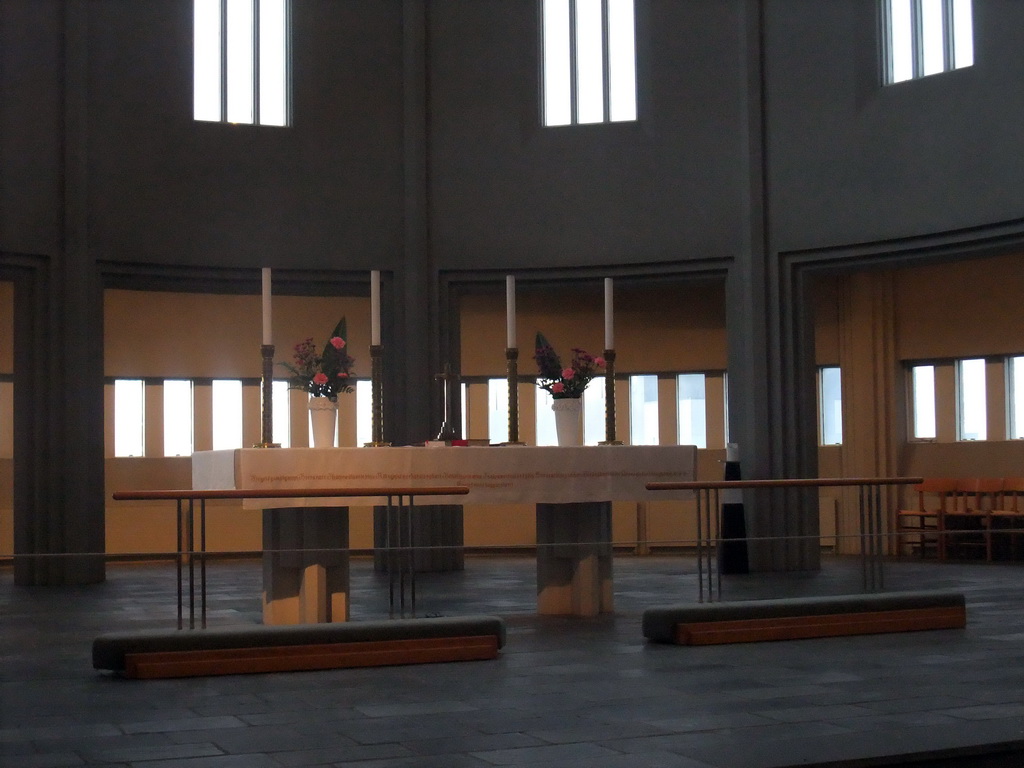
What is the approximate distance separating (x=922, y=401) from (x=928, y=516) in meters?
1.67

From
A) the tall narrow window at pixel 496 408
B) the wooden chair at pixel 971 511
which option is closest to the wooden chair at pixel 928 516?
the wooden chair at pixel 971 511

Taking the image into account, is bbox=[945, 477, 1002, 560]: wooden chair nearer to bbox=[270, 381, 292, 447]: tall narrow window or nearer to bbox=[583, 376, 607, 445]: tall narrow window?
bbox=[583, 376, 607, 445]: tall narrow window

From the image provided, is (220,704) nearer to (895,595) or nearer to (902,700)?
(902,700)

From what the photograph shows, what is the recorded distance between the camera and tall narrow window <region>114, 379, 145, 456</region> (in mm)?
16141

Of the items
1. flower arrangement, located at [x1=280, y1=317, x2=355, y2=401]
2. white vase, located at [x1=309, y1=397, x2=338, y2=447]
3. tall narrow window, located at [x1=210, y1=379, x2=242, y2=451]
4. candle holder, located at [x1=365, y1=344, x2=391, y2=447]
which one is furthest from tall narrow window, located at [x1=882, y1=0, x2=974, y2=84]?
tall narrow window, located at [x1=210, y1=379, x2=242, y2=451]

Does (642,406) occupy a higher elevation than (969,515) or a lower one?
higher

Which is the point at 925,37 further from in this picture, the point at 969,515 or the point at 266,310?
the point at 266,310

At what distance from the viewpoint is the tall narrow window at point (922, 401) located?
16125mm

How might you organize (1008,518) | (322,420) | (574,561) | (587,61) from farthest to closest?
(1008,518) → (587,61) → (574,561) → (322,420)

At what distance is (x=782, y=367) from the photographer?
522 inches

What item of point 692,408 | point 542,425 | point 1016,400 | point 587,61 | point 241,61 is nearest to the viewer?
point 241,61

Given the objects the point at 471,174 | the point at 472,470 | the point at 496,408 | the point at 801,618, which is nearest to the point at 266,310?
the point at 472,470

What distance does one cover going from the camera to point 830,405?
A: 1669 centimetres

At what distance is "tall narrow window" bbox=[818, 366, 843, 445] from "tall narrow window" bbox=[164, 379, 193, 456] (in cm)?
787
